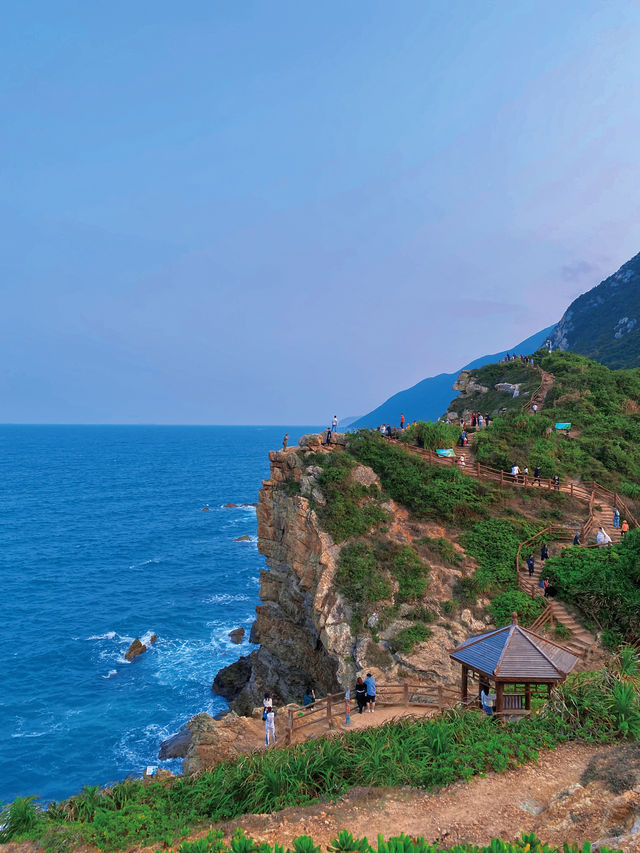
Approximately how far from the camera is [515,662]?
1312 centimetres

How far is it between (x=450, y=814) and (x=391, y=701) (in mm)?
9062

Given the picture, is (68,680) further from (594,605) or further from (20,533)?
(20,533)

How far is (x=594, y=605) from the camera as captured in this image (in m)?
20.7

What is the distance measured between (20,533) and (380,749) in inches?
2560

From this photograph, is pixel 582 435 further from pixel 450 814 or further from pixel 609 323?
pixel 609 323

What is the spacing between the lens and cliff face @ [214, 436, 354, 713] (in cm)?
2364

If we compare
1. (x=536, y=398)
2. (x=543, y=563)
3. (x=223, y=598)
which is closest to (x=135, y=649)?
(x=223, y=598)

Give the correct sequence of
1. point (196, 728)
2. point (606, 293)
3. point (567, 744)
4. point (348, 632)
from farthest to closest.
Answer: point (606, 293) → point (348, 632) → point (196, 728) → point (567, 744)

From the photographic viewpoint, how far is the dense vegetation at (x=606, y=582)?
19.8m

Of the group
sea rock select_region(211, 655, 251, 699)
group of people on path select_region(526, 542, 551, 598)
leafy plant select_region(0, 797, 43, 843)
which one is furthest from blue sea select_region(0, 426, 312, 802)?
group of people on path select_region(526, 542, 551, 598)

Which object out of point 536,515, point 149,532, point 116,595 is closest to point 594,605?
point 536,515

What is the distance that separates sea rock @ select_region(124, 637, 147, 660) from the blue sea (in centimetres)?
52

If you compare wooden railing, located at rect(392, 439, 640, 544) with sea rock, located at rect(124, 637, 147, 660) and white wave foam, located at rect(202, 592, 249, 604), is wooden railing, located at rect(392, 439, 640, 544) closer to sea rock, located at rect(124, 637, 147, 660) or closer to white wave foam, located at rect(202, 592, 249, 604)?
sea rock, located at rect(124, 637, 147, 660)

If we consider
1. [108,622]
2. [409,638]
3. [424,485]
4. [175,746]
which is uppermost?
[424,485]
